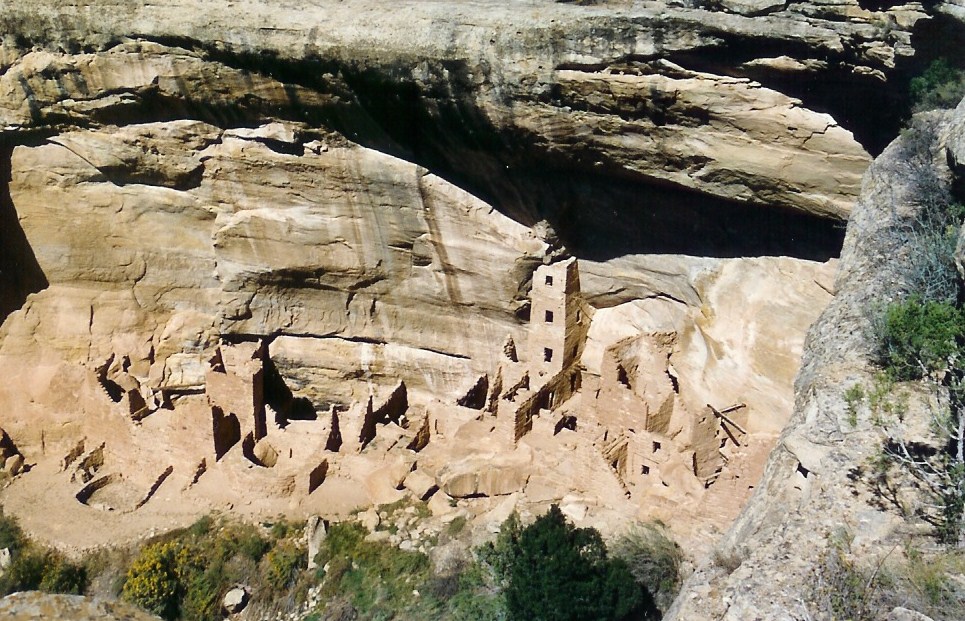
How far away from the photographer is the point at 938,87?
14539mm

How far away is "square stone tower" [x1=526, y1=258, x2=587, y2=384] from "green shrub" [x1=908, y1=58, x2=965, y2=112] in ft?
16.6

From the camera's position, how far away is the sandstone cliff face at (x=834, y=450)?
8.09 metres

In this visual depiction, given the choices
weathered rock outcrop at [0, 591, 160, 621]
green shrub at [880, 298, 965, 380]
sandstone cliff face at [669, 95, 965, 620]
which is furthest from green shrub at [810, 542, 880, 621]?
weathered rock outcrop at [0, 591, 160, 621]

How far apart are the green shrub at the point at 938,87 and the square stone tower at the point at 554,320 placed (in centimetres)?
506

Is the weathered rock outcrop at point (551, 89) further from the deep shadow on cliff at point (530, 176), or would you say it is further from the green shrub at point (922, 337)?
the green shrub at point (922, 337)

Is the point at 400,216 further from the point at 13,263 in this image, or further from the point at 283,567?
the point at 13,263

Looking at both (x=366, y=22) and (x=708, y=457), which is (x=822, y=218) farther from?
(x=366, y=22)

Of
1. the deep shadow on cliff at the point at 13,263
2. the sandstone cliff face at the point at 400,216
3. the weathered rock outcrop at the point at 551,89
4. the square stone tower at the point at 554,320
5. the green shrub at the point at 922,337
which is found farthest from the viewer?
the deep shadow on cliff at the point at 13,263

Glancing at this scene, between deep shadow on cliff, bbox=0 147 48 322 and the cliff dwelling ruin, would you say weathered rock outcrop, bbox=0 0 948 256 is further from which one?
the cliff dwelling ruin

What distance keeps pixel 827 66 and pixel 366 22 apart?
18.7 ft

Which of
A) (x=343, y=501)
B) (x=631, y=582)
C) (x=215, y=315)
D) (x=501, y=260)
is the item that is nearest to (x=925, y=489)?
(x=631, y=582)

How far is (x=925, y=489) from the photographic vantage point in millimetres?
8727

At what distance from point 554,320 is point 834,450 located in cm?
699

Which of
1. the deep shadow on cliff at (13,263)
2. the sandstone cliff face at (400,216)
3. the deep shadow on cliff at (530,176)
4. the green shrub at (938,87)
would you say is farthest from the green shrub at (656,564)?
the deep shadow on cliff at (13,263)
